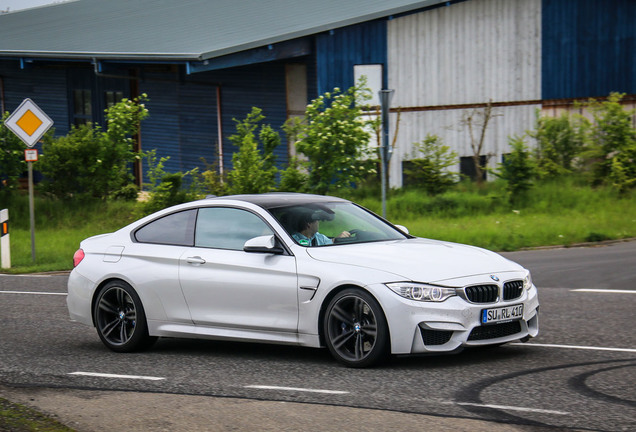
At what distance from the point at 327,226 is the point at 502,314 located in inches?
71.5

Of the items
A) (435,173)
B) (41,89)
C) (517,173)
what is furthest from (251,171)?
(41,89)

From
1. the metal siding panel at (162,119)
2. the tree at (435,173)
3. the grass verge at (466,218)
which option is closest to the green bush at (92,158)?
the grass verge at (466,218)

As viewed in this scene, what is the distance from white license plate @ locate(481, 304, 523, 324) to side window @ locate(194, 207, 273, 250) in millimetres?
2074

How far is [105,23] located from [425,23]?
12.0 m

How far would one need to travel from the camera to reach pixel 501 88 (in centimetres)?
2834

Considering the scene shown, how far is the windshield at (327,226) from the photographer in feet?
28.7

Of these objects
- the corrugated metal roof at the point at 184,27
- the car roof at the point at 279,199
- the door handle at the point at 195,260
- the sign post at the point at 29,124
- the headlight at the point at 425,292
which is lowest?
the headlight at the point at 425,292

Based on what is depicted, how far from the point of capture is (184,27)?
28953 mm

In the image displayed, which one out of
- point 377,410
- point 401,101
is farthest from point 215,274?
point 401,101

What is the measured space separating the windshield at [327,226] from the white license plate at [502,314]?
154 centimetres

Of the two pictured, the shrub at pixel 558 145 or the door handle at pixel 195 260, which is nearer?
the door handle at pixel 195 260

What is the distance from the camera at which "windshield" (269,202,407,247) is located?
874 centimetres

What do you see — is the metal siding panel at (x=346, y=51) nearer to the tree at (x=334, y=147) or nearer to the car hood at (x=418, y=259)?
the tree at (x=334, y=147)

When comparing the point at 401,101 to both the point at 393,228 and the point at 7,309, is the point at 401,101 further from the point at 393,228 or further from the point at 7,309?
the point at 393,228
